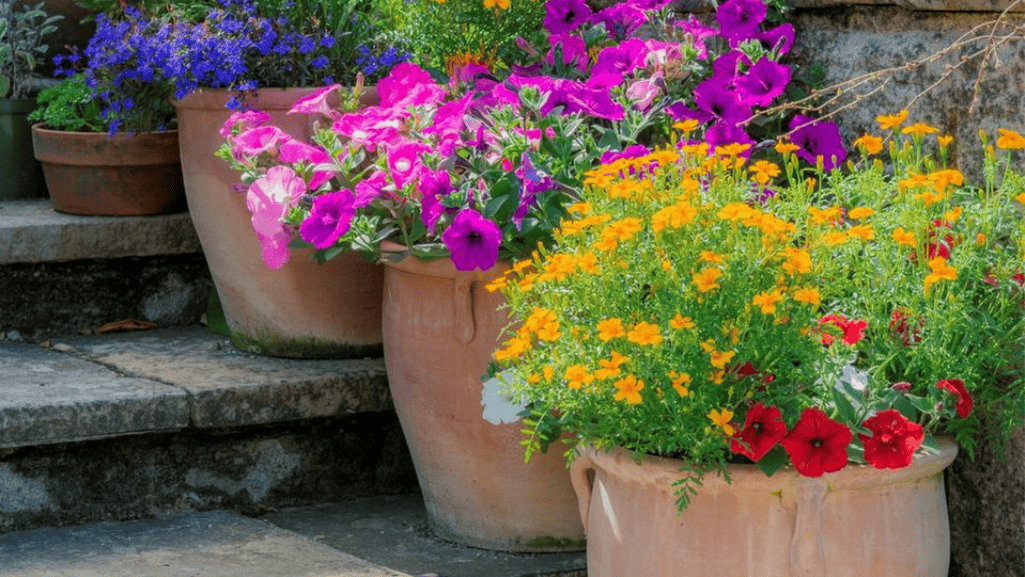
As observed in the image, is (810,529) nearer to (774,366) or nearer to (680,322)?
(774,366)

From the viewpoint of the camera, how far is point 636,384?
194 cm

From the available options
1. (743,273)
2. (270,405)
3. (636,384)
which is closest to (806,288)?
(743,273)

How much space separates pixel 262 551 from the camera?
2.68 m

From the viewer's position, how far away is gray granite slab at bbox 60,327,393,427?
2918 mm

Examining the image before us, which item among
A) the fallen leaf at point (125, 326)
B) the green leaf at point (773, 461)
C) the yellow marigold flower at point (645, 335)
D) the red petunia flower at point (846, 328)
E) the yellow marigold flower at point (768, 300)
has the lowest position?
the fallen leaf at point (125, 326)

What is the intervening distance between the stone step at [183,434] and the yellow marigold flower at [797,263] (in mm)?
1292

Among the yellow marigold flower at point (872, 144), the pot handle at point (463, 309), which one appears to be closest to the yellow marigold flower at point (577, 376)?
the yellow marigold flower at point (872, 144)

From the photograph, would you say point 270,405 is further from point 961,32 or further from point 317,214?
point 961,32

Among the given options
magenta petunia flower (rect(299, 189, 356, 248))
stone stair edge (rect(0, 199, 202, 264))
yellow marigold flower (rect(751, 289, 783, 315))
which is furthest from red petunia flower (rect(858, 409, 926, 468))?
stone stair edge (rect(0, 199, 202, 264))

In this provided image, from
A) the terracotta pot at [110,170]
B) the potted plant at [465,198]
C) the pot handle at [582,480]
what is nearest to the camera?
the pot handle at [582,480]

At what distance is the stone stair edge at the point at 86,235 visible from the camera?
330 centimetres

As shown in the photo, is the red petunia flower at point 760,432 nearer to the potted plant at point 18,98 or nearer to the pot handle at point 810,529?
the pot handle at point 810,529

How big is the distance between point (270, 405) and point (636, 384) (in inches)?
47.5

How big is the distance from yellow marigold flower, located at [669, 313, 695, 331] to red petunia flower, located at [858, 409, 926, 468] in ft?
0.93
